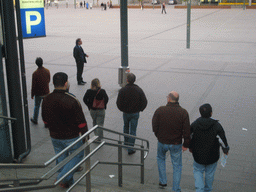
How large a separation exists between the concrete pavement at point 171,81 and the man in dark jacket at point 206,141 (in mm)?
799

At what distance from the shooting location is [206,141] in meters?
4.77

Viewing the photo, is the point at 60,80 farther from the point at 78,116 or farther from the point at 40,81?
the point at 40,81

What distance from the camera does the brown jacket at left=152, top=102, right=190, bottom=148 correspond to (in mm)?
4975

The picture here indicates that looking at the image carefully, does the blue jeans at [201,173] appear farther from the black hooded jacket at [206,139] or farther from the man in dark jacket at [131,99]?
the man in dark jacket at [131,99]

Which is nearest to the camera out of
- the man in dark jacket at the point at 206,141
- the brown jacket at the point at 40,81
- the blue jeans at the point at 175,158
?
the man in dark jacket at the point at 206,141

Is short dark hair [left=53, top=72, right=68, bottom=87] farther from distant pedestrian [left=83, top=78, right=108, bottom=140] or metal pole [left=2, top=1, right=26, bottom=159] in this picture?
distant pedestrian [left=83, top=78, right=108, bottom=140]

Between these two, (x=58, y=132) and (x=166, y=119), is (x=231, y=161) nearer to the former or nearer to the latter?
(x=166, y=119)

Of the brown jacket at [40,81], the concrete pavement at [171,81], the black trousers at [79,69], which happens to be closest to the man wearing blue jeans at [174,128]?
the concrete pavement at [171,81]

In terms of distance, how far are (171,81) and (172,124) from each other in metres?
7.88

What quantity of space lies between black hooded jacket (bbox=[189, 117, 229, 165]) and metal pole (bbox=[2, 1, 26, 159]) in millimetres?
3171

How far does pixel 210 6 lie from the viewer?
5791 centimetres

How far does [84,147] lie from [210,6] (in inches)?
2293

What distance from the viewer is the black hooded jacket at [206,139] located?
4711 mm

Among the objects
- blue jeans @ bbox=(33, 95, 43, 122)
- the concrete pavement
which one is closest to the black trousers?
the concrete pavement
